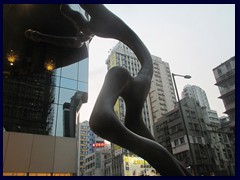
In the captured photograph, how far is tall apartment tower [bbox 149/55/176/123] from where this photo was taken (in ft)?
218

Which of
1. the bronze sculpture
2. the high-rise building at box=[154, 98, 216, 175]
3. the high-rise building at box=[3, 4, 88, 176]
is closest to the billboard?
the high-rise building at box=[154, 98, 216, 175]

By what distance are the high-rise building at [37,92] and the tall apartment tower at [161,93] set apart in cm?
5434

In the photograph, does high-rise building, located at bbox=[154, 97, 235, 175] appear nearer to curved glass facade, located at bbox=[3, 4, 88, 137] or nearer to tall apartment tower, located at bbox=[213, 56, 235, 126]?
tall apartment tower, located at bbox=[213, 56, 235, 126]

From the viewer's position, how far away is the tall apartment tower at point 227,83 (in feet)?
115

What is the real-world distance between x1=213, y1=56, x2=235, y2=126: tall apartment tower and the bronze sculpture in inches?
1388

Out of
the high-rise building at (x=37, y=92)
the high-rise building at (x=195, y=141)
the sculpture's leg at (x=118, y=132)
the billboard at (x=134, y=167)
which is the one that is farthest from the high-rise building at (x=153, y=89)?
the sculpture's leg at (x=118, y=132)

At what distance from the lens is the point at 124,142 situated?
3500 mm

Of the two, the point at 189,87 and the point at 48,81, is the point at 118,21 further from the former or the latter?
the point at 189,87

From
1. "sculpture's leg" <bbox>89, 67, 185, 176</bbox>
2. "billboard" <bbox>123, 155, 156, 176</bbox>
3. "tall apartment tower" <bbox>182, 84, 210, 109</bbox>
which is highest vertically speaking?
"tall apartment tower" <bbox>182, 84, 210, 109</bbox>

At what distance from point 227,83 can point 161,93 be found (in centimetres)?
3364

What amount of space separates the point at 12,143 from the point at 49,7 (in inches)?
287

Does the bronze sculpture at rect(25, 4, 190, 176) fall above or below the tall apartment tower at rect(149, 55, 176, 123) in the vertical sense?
below

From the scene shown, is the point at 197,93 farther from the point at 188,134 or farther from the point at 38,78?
the point at 38,78
